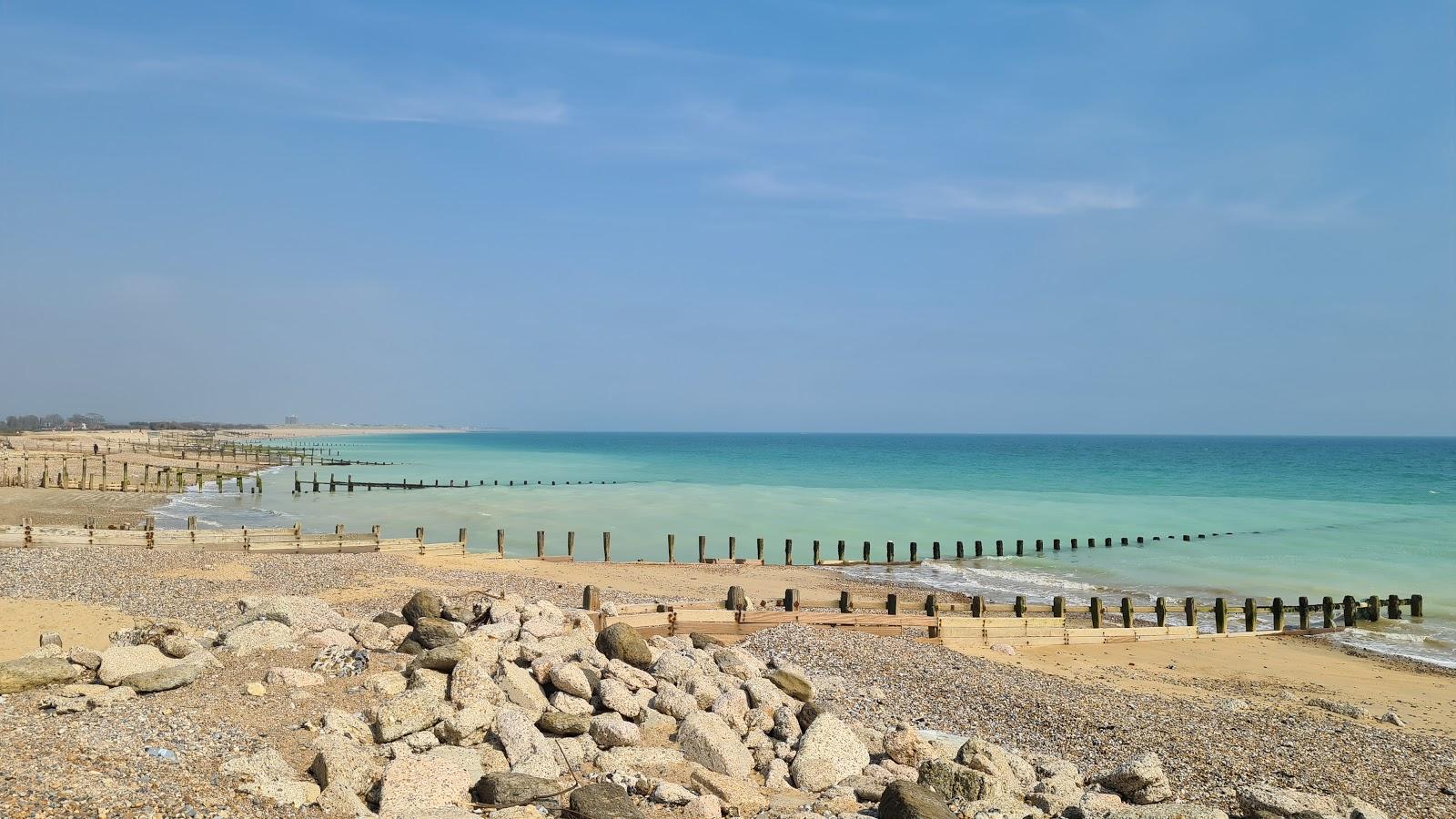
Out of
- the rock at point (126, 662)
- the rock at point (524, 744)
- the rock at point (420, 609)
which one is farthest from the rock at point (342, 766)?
the rock at point (420, 609)

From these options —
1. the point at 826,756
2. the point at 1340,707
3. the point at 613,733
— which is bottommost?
the point at 1340,707

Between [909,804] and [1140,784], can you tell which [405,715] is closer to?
[909,804]

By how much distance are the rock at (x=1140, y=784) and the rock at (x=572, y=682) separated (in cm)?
549

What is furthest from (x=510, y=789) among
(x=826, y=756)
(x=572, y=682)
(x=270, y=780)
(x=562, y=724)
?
(x=826, y=756)

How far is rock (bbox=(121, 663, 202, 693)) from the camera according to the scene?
30.2 feet

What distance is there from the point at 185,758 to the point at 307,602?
18.7 ft

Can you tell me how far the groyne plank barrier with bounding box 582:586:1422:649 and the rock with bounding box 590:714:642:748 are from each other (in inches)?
213

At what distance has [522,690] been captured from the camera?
9438 mm

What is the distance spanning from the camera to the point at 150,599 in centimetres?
1617

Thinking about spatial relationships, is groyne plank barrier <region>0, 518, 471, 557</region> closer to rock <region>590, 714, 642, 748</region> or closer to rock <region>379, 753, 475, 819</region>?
rock <region>590, 714, 642, 748</region>

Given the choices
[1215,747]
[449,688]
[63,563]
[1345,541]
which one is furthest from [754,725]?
[1345,541]

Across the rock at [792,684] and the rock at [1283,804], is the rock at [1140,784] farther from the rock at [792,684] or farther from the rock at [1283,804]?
the rock at [792,684]

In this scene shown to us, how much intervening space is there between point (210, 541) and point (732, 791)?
20288 millimetres

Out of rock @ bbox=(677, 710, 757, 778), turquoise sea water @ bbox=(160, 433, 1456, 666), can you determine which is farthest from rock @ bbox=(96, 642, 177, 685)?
turquoise sea water @ bbox=(160, 433, 1456, 666)
